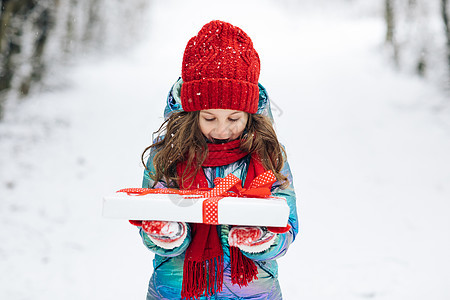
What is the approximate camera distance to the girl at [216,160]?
1.48 meters

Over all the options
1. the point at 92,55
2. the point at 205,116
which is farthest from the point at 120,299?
the point at 92,55

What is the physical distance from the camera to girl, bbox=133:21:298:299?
1.48 metres

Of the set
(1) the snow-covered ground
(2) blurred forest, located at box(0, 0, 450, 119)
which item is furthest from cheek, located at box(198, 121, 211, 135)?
(2) blurred forest, located at box(0, 0, 450, 119)

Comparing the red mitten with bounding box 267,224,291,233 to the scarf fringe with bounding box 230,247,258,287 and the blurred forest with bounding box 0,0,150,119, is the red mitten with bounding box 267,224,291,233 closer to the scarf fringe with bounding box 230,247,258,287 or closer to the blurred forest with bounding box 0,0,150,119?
the scarf fringe with bounding box 230,247,258,287

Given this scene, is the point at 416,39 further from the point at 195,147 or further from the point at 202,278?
the point at 202,278

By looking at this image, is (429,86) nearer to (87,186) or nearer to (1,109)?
(87,186)

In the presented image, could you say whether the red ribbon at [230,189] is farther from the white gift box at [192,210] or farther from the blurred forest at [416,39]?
the blurred forest at [416,39]

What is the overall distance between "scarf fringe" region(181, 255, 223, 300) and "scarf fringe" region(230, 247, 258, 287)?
0.05 metres

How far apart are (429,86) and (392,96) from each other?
1.41 meters

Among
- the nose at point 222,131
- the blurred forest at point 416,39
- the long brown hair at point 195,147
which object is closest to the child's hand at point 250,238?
the long brown hair at point 195,147

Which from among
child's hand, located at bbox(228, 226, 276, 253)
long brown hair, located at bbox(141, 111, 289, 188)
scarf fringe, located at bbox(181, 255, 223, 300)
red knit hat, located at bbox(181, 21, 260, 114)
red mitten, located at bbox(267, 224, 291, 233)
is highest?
red knit hat, located at bbox(181, 21, 260, 114)

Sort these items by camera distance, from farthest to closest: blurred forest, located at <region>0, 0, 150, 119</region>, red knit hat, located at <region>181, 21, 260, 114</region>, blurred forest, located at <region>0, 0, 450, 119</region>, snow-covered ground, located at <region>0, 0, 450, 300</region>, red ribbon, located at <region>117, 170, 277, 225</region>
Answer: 1. blurred forest, located at <region>0, 0, 450, 119</region>
2. blurred forest, located at <region>0, 0, 150, 119</region>
3. snow-covered ground, located at <region>0, 0, 450, 300</region>
4. red knit hat, located at <region>181, 21, 260, 114</region>
5. red ribbon, located at <region>117, 170, 277, 225</region>

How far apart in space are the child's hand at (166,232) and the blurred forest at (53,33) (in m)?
6.36

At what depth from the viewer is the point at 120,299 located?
3.33 metres
